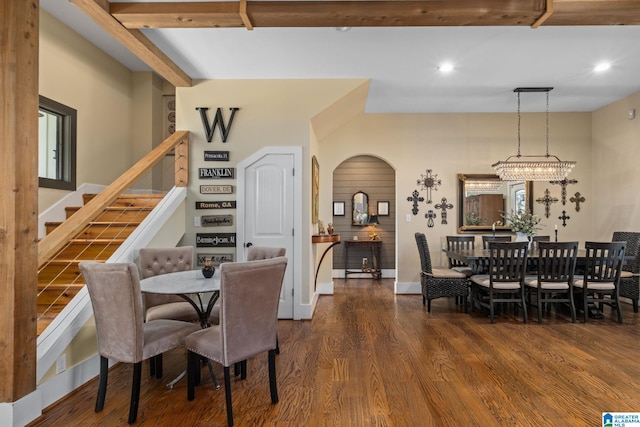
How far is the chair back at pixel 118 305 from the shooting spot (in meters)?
2.30

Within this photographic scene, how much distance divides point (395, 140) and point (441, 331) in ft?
11.2

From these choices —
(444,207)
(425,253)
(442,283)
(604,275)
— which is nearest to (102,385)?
(425,253)

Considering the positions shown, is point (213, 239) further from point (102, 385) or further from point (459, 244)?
point (459, 244)

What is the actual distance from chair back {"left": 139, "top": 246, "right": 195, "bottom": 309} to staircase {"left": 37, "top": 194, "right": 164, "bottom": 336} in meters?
0.41

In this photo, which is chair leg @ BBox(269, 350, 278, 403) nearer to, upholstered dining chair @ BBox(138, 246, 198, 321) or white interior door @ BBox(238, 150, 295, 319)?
upholstered dining chair @ BBox(138, 246, 198, 321)

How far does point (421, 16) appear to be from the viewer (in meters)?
3.00

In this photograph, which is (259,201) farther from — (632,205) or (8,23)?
(632,205)

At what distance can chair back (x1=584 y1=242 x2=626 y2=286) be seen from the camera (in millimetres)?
4328

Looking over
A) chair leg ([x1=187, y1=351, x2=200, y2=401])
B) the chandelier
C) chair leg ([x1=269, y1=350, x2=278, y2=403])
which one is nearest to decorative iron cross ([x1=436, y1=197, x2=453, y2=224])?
the chandelier

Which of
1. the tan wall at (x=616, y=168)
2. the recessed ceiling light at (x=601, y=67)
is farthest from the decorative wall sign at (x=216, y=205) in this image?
the tan wall at (x=616, y=168)

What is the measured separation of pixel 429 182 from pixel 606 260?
2694 millimetres

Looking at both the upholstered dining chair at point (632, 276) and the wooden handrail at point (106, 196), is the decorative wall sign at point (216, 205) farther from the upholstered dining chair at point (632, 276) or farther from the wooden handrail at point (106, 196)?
the upholstered dining chair at point (632, 276)

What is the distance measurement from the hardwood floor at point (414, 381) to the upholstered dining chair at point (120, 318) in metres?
0.30

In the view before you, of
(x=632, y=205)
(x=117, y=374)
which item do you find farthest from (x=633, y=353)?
(x=117, y=374)
